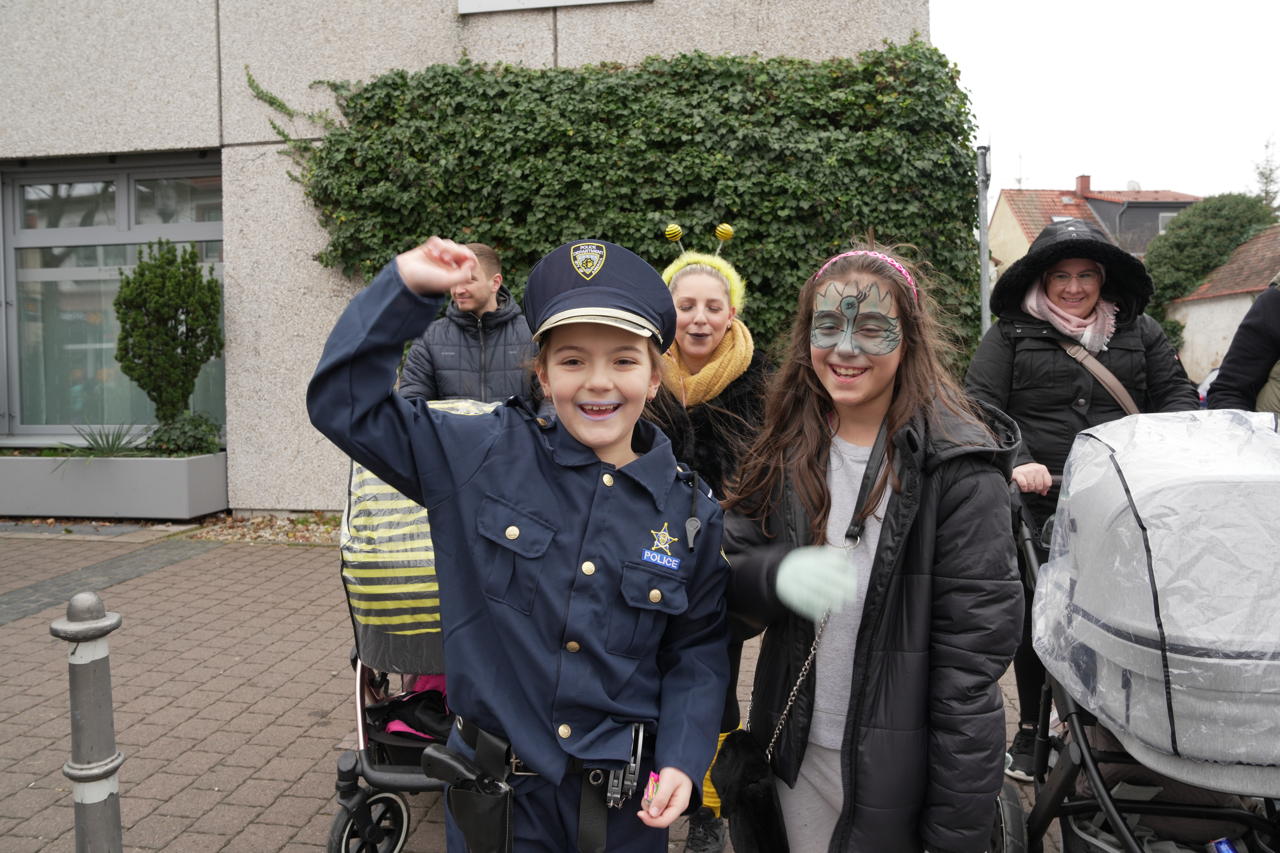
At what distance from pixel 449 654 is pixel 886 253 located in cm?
139

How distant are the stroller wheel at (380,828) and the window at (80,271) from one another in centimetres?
758

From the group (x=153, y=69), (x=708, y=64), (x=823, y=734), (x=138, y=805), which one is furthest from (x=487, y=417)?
(x=153, y=69)

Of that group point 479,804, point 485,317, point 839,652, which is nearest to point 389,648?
point 479,804

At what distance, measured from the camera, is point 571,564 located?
1.77 meters

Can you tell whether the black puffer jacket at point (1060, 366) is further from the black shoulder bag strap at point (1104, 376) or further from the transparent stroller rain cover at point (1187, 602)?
the transparent stroller rain cover at point (1187, 602)

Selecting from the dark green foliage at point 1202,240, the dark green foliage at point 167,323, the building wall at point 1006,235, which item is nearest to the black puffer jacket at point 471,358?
the dark green foliage at point 167,323

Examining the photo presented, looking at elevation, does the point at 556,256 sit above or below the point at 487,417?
above

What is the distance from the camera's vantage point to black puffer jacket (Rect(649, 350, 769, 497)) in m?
3.00

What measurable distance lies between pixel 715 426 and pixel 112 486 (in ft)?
25.5

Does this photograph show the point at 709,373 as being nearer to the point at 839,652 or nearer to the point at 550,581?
the point at 839,652

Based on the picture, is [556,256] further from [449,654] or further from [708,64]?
[708,64]

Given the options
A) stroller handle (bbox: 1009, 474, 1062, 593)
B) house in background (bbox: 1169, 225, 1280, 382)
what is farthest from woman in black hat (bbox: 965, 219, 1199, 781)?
house in background (bbox: 1169, 225, 1280, 382)

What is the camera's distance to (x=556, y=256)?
186cm

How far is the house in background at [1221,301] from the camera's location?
94.3 ft
